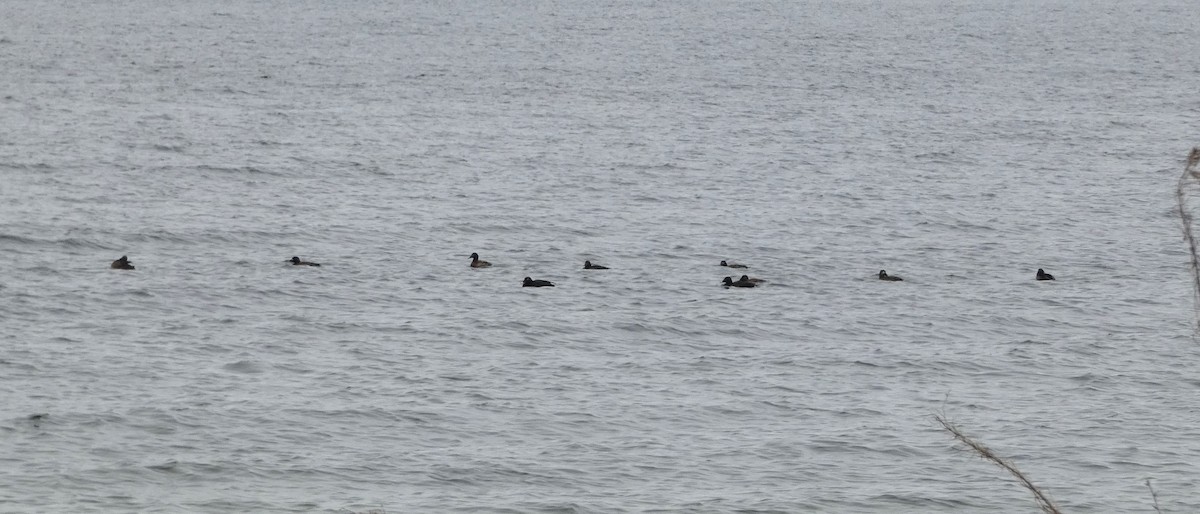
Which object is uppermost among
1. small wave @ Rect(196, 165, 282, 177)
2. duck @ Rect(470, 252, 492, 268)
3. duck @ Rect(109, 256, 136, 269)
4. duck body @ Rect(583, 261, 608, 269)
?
small wave @ Rect(196, 165, 282, 177)

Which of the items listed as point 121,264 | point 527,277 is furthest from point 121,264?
point 527,277

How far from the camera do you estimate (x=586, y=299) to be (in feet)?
89.9

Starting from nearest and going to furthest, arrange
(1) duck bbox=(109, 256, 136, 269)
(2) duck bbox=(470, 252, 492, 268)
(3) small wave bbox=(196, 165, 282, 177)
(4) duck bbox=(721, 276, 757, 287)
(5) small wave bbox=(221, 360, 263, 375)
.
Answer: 1. (5) small wave bbox=(221, 360, 263, 375)
2. (4) duck bbox=(721, 276, 757, 287)
3. (1) duck bbox=(109, 256, 136, 269)
4. (2) duck bbox=(470, 252, 492, 268)
5. (3) small wave bbox=(196, 165, 282, 177)

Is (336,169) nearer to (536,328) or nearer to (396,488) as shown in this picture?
(536,328)

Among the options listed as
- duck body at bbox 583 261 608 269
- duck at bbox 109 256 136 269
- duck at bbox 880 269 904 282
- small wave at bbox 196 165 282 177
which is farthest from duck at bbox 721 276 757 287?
small wave at bbox 196 165 282 177

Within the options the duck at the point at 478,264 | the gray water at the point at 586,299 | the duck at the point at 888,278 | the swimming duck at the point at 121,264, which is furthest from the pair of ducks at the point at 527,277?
the swimming duck at the point at 121,264

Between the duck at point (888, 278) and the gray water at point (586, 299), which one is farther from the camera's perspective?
the duck at point (888, 278)

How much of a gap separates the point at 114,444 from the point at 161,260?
11624mm

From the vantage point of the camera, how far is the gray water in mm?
17984

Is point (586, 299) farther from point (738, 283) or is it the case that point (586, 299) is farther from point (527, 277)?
point (738, 283)

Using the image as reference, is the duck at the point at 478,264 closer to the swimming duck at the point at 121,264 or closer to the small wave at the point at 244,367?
the swimming duck at the point at 121,264

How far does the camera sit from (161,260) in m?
29.6

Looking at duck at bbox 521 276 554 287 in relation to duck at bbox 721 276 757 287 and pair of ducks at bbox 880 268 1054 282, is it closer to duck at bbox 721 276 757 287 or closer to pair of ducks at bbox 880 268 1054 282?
duck at bbox 721 276 757 287

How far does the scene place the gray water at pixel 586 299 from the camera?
708 inches
